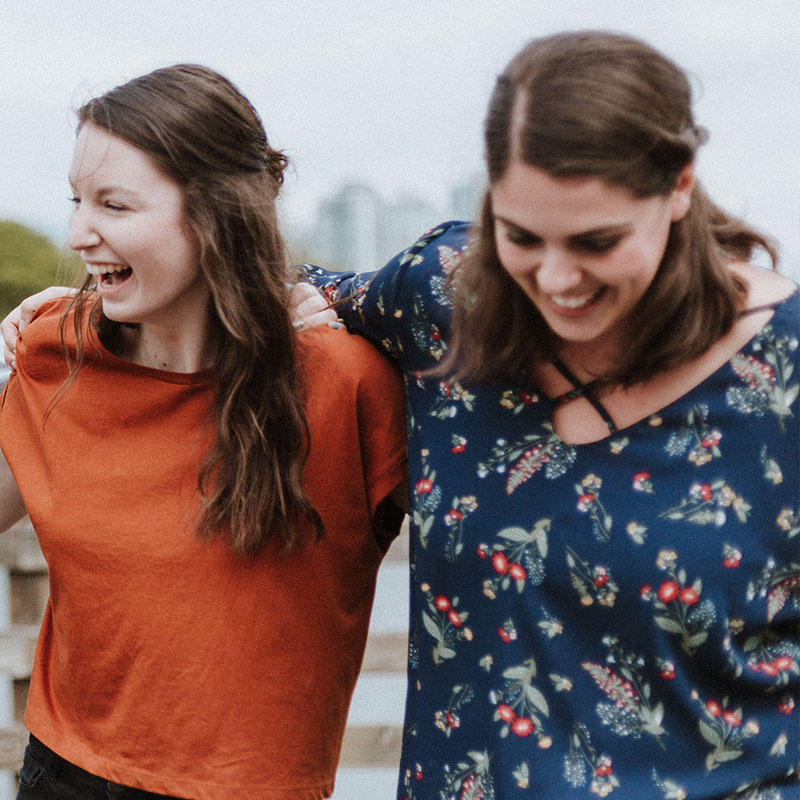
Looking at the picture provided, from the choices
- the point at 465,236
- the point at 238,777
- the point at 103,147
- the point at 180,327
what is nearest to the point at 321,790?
the point at 238,777

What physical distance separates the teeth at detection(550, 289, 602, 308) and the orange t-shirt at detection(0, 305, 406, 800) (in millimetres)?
434

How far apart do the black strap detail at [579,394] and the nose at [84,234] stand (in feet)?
2.20

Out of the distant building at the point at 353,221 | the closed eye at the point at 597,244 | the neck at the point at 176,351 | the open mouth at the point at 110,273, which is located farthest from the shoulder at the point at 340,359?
the distant building at the point at 353,221

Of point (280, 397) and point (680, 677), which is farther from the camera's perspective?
point (280, 397)

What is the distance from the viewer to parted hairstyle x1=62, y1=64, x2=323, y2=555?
1553 millimetres

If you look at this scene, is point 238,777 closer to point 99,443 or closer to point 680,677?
point 99,443

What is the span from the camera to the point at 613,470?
53.1 inches

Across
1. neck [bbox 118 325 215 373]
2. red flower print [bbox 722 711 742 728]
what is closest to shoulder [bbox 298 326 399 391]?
neck [bbox 118 325 215 373]

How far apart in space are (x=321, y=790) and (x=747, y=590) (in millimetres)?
750

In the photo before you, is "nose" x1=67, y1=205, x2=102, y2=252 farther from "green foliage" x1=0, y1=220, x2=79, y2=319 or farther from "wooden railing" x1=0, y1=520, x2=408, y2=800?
"green foliage" x1=0, y1=220, x2=79, y2=319

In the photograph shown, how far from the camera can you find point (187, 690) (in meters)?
1.58

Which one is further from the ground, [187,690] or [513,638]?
[513,638]

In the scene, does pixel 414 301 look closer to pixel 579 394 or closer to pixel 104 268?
pixel 579 394

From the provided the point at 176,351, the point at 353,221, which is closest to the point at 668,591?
the point at 176,351
